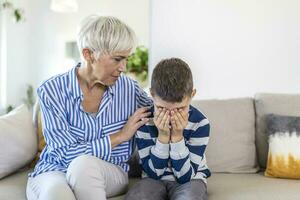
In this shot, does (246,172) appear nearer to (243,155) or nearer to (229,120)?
(243,155)

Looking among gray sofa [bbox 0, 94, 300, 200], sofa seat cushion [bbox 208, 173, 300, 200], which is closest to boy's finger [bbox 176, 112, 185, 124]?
sofa seat cushion [bbox 208, 173, 300, 200]

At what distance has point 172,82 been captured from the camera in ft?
4.58

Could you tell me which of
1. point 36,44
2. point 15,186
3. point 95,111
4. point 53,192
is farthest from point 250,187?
point 36,44

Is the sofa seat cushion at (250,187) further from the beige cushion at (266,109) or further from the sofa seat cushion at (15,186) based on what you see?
the sofa seat cushion at (15,186)

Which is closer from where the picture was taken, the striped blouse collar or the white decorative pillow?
the striped blouse collar

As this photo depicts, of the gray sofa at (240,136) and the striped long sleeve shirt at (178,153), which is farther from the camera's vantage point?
the gray sofa at (240,136)

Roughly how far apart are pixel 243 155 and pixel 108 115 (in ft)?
2.30

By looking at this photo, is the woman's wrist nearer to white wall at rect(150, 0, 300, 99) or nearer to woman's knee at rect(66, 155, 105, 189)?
woman's knee at rect(66, 155, 105, 189)

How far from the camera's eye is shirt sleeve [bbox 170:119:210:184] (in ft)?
4.78

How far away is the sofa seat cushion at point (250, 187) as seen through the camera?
5.05 feet

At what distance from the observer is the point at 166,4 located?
2.38 metres

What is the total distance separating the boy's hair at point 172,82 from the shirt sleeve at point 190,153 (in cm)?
17

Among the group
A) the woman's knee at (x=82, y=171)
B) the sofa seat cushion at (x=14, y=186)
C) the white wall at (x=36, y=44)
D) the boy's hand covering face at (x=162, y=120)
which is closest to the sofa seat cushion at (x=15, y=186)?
the sofa seat cushion at (x=14, y=186)

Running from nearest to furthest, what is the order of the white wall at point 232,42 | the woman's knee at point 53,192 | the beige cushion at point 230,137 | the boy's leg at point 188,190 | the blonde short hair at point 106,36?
the woman's knee at point 53,192, the boy's leg at point 188,190, the blonde short hair at point 106,36, the beige cushion at point 230,137, the white wall at point 232,42
